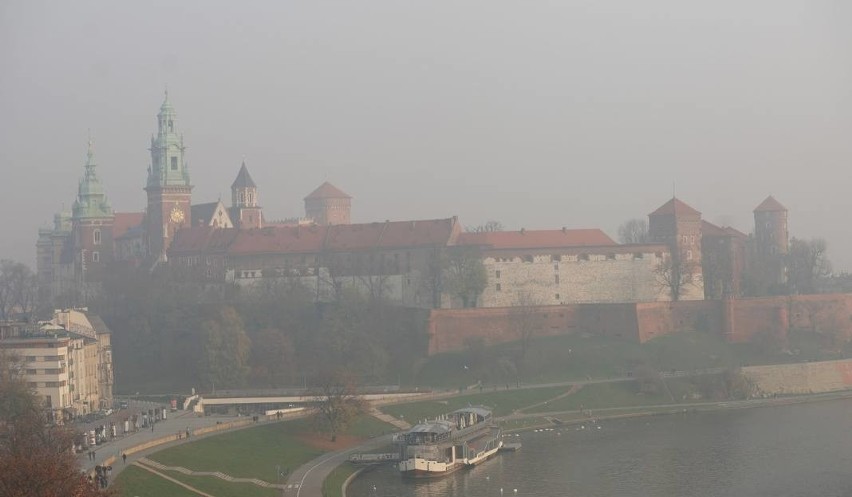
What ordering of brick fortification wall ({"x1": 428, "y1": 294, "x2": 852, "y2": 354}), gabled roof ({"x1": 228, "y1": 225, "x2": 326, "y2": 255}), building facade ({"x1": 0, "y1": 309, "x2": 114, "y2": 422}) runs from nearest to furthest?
building facade ({"x1": 0, "y1": 309, "x2": 114, "y2": 422}) < brick fortification wall ({"x1": 428, "y1": 294, "x2": 852, "y2": 354}) < gabled roof ({"x1": 228, "y1": 225, "x2": 326, "y2": 255})

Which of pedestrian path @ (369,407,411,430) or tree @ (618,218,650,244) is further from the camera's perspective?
tree @ (618,218,650,244)

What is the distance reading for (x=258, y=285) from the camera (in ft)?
306

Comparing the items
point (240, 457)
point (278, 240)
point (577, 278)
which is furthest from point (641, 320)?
point (240, 457)

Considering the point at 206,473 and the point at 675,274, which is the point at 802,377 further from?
the point at 206,473

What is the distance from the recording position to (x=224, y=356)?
75562 mm

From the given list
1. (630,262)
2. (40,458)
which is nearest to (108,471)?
(40,458)

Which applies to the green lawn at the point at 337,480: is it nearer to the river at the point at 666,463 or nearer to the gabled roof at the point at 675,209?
the river at the point at 666,463

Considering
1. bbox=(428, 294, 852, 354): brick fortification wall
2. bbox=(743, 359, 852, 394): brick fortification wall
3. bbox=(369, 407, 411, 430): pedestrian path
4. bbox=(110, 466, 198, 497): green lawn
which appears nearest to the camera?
bbox=(110, 466, 198, 497): green lawn

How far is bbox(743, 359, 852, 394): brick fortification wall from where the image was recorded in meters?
76.1

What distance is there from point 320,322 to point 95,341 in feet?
55.6

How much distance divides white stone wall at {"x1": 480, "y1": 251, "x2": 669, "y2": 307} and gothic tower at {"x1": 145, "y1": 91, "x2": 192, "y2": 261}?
2602 centimetres

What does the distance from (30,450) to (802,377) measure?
159 feet

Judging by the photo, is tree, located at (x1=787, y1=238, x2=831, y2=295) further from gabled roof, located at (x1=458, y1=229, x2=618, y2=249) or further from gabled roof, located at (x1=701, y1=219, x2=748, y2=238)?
gabled roof, located at (x1=458, y1=229, x2=618, y2=249)

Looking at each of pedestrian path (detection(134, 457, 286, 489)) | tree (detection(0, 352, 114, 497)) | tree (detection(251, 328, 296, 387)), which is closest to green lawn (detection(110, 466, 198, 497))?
pedestrian path (detection(134, 457, 286, 489))
